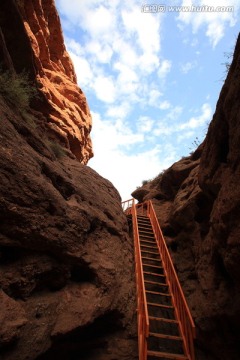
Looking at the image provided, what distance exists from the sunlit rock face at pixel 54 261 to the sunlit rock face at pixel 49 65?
108cm

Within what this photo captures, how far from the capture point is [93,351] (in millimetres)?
5320

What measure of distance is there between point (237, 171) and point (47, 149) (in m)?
4.80

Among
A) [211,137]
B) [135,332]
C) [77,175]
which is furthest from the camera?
[77,175]

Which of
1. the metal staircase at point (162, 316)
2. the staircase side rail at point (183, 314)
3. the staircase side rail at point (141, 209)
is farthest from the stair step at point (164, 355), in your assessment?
the staircase side rail at point (141, 209)

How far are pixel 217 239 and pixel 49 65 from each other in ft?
40.2

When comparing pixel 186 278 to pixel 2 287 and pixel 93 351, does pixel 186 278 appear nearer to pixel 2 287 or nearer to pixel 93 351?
pixel 93 351

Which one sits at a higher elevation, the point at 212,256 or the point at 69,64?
the point at 69,64

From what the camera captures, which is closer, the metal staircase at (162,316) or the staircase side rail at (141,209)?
the metal staircase at (162,316)

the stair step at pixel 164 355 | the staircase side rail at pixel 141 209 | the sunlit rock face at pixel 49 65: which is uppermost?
the sunlit rock face at pixel 49 65

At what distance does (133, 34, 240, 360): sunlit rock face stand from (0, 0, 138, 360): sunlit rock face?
171 cm

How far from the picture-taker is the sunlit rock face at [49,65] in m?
9.84

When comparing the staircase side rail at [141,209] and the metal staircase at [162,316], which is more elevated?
the staircase side rail at [141,209]

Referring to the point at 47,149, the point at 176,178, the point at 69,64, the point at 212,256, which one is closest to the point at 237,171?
the point at 212,256

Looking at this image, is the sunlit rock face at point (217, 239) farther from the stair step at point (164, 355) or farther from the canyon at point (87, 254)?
the stair step at point (164, 355)
